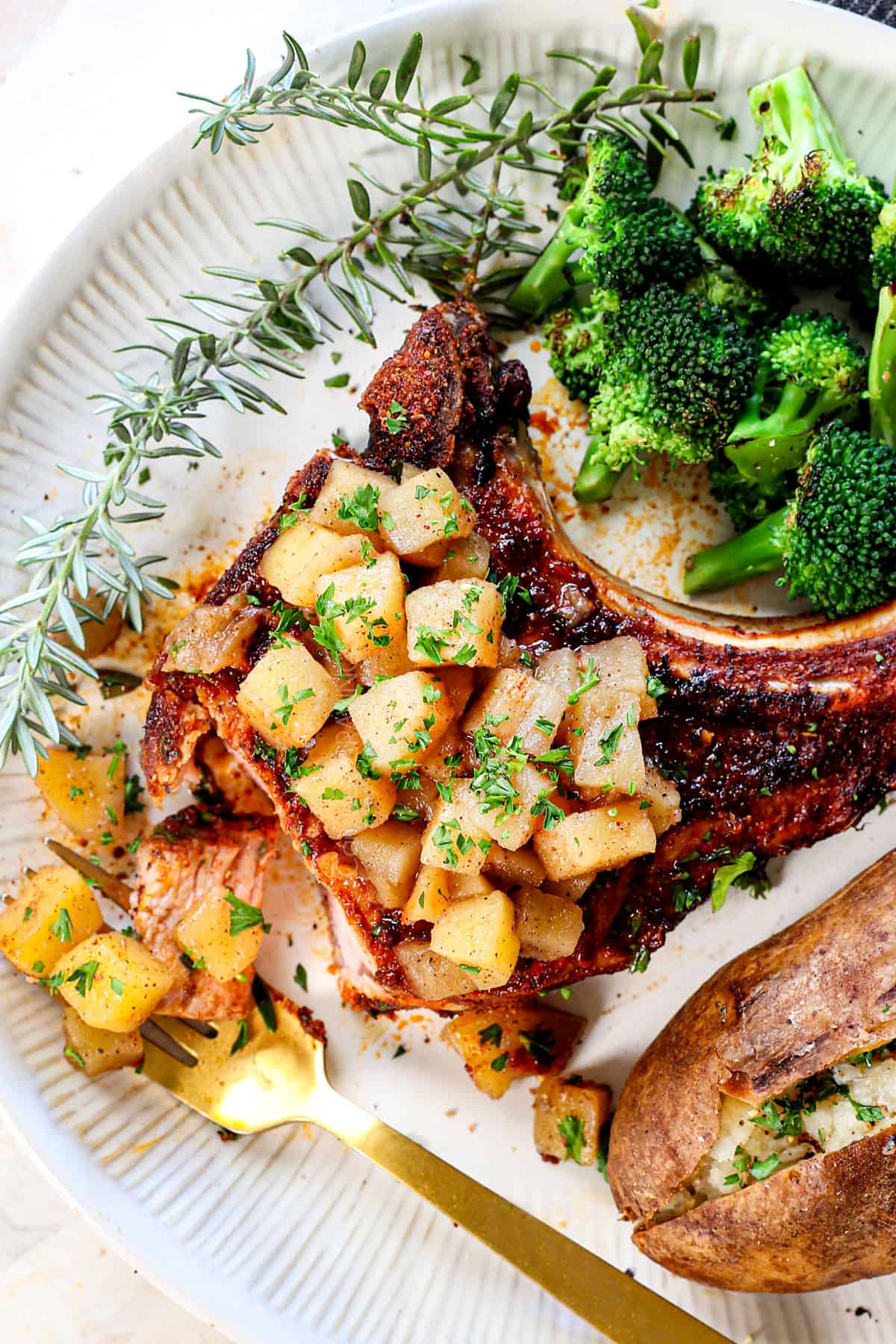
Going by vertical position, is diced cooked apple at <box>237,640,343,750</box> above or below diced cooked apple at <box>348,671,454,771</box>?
above

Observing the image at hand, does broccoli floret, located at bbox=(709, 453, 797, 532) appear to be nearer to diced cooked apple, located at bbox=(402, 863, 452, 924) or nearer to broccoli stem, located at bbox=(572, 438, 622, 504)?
broccoli stem, located at bbox=(572, 438, 622, 504)

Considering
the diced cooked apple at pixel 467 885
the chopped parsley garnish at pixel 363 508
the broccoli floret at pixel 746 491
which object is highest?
the chopped parsley garnish at pixel 363 508

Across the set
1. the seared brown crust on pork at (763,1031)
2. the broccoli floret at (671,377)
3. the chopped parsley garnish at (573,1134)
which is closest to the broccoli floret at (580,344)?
the broccoli floret at (671,377)

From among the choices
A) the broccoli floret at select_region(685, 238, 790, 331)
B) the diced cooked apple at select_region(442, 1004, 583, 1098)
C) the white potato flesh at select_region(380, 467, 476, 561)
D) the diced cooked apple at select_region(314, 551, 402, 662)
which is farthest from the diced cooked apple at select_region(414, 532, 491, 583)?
the diced cooked apple at select_region(442, 1004, 583, 1098)

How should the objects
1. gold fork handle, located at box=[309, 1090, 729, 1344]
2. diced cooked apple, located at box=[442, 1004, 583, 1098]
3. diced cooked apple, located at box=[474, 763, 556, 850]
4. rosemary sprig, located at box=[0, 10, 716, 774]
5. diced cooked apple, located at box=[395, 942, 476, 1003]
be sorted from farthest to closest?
diced cooked apple, located at box=[442, 1004, 583, 1098]
gold fork handle, located at box=[309, 1090, 729, 1344]
rosemary sprig, located at box=[0, 10, 716, 774]
diced cooked apple, located at box=[395, 942, 476, 1003]
diced cooked apple, located at box=[474, 763, 556, 850]

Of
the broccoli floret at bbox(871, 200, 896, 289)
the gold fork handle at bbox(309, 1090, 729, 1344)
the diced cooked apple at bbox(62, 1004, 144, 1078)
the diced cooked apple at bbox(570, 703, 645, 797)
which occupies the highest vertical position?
the broccoli floret at bbox(871, 200, 896, 289)

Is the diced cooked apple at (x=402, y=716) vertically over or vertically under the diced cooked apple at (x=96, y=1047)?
over

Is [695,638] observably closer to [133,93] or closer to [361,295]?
[361,295]

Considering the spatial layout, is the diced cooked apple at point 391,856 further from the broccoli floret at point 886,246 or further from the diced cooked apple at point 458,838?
the broccoli floret at point 886,246
